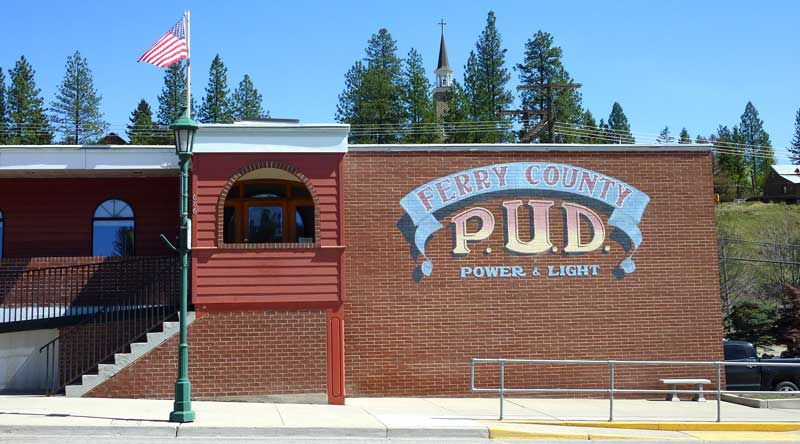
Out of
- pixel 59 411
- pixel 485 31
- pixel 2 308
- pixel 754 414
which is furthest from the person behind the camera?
pixel 485 31

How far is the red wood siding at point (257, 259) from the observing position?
16.0 metres

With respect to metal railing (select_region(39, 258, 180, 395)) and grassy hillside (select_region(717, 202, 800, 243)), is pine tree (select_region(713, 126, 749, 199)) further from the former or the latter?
metal railing (select_region(39, 258, 180, 395))

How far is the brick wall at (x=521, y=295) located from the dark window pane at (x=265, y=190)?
174 cm

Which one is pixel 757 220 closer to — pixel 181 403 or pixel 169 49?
pixel 169 49

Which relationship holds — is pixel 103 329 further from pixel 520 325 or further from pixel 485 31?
pixel 485 31

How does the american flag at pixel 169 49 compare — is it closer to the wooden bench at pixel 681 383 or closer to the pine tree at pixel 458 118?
the wooden bench at pixel 681 383

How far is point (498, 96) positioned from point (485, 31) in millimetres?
4842

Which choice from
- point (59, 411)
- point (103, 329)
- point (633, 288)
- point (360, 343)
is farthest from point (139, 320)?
point (633, 288)

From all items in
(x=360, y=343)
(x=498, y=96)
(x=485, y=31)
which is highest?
(x=485, y=31)

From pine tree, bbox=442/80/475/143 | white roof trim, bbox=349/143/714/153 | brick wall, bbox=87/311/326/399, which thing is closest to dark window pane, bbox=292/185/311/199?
white roof trim, bbox=349/143/714/153

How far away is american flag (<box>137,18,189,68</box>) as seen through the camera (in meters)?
15.9

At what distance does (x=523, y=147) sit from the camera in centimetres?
1805

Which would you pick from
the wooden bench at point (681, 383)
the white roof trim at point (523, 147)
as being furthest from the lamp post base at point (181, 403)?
the wooden bench at point (681, 383)

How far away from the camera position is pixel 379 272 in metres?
17.5
